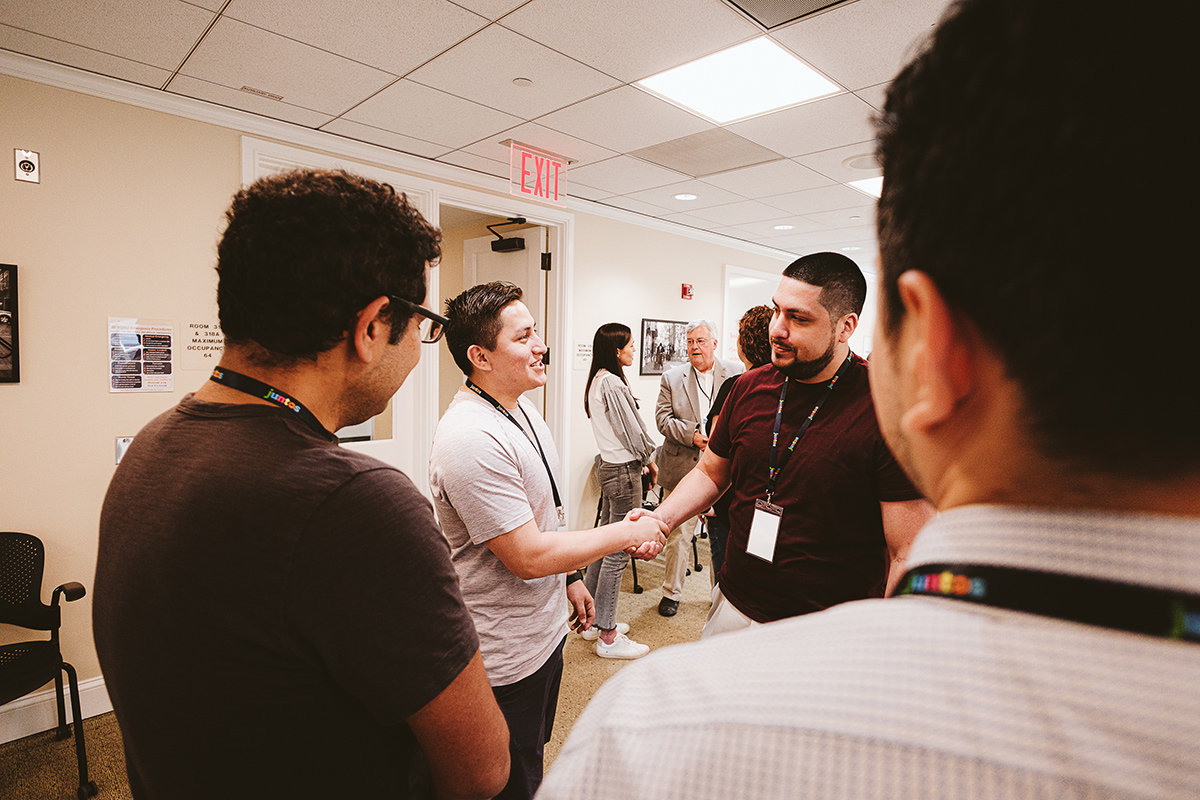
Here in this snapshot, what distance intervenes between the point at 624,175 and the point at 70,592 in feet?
12.3

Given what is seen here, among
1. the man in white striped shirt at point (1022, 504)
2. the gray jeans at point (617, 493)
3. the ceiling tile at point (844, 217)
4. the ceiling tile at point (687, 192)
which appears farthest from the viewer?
the ceiling tile at point (844, 217)

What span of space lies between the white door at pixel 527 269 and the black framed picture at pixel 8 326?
278 centimetres

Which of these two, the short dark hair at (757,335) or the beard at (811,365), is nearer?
the beard at (811,365)

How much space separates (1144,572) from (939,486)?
0.41 ft

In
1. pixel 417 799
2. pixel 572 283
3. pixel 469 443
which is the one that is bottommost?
pixel 417 799

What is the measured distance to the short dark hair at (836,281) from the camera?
1.77 m

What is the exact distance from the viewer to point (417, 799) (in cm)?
88

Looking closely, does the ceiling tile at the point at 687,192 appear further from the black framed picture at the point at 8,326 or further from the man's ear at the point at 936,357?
the man's ear at the point at 936,357

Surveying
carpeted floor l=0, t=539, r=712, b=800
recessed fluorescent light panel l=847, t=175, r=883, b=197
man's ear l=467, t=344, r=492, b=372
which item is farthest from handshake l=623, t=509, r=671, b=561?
recessed fluorescent light panel l=847, t=175, r=883, b=197

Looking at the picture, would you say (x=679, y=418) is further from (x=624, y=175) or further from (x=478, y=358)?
(x=478, y=358)

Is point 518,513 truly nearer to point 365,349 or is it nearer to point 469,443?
point 469,443

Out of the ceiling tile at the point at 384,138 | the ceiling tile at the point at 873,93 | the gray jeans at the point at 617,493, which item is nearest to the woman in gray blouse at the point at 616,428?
the gray jeans at the point at 617,493

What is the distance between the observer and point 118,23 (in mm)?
2076

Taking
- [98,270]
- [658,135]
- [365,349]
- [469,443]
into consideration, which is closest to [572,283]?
[658,135]
